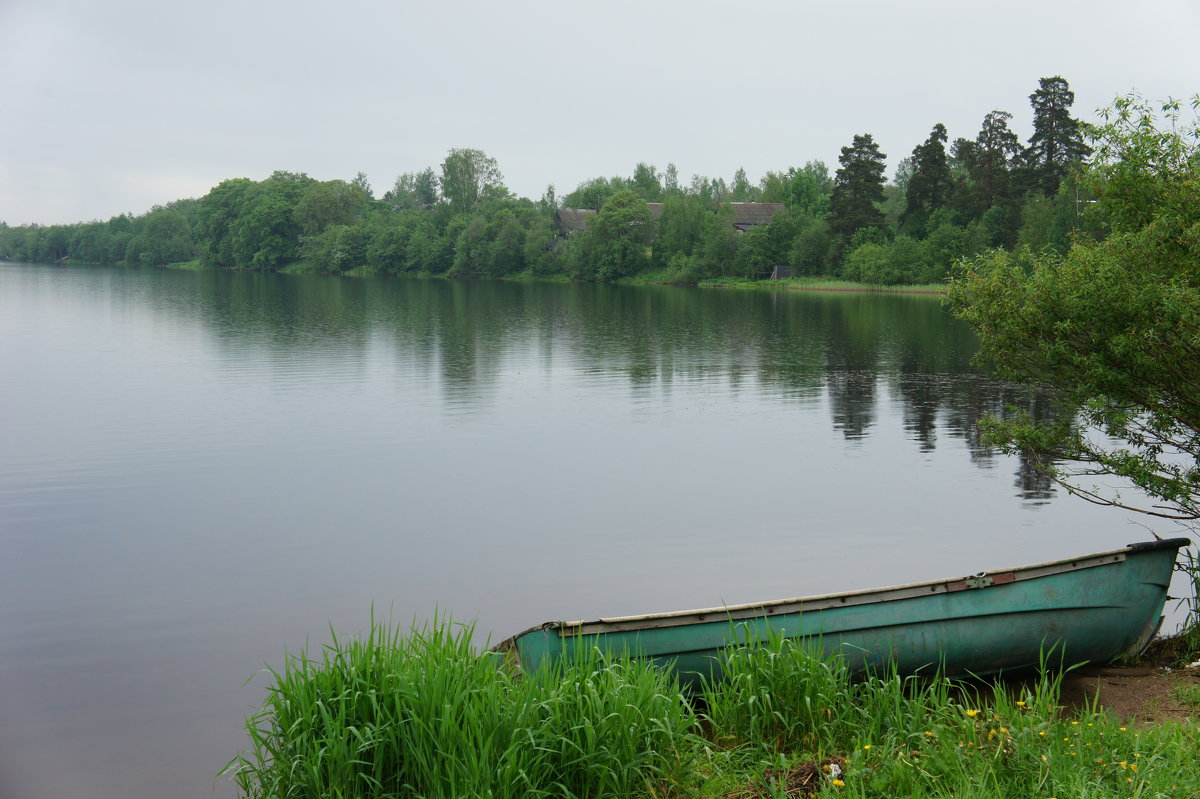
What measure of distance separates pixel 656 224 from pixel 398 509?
95.0m

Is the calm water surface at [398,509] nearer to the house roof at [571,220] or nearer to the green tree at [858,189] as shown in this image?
the green tree at [858,189]

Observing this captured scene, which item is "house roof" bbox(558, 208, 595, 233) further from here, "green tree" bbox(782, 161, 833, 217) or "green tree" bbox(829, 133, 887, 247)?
"green tree" bbox(829, 133, 887, 247)

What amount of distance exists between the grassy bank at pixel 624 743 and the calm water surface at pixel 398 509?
1986 mm

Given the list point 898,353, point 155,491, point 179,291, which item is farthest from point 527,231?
point 155,491

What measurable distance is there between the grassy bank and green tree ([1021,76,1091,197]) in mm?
77721

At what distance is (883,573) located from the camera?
11.9 meters

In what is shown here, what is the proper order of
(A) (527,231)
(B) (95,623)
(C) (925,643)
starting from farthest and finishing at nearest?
(A) (527,231), (B) (95,623), (C) (925,643)

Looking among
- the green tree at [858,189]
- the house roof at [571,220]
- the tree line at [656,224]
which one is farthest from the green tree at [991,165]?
the house roof at [571,220]

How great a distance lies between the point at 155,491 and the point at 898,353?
28.0m

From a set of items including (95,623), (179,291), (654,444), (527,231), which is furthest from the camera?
(527,231)

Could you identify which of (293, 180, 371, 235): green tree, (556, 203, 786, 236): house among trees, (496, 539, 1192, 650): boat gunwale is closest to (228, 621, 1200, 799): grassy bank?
(496, 539, 1192, 650): boat gunwale

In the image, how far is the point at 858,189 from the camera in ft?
289

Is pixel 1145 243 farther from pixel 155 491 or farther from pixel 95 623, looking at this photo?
pixel 155 491

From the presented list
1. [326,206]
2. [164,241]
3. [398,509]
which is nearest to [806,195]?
[326,206]
